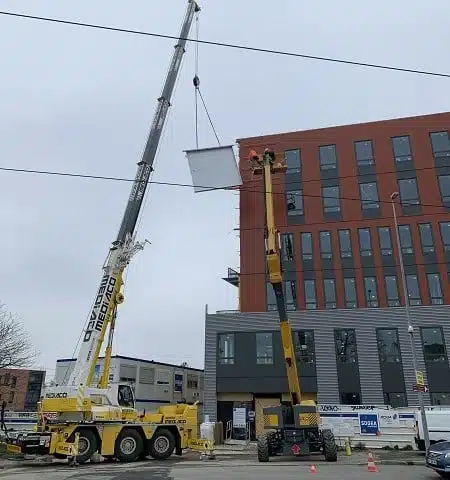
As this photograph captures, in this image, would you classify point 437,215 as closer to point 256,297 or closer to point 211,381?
point 256,297

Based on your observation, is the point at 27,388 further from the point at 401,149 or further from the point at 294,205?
the point at 401,149

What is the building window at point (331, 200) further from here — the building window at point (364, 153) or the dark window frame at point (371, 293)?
the dark window frame at point (371, 293)

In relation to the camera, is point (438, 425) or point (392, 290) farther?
point (392, 290)

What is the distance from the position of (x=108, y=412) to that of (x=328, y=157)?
31.0 meters

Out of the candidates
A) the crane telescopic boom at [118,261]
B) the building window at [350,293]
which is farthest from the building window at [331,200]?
the crane telescopic boom at [118,261]

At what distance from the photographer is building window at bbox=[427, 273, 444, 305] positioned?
3834 cm

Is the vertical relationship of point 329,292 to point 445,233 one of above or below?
below

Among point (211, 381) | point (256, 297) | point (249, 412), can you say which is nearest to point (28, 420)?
A: point (211, 381)

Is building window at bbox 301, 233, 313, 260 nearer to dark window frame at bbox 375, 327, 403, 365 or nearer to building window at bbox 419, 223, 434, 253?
building window at bbox 419, 223, 434, 253

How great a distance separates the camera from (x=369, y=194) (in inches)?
1654

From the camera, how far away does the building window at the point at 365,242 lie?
40.8m

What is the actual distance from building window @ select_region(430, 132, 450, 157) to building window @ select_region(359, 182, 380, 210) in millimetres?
5768

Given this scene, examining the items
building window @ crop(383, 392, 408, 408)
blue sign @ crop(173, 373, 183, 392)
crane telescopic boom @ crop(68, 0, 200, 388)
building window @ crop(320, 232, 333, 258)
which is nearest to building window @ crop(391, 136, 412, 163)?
building window @ crop(320, 232, 333, 258)

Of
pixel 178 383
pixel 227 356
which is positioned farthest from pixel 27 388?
pixel 227 356
